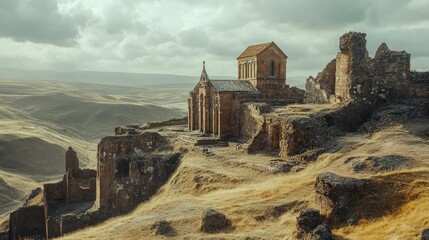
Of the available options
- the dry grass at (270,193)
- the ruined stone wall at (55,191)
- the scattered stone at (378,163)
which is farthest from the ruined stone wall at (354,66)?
the ruined stone wall at (55,191)

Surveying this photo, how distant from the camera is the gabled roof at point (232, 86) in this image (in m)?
36.8

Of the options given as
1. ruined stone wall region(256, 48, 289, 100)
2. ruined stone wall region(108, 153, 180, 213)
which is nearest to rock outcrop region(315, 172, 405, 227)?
ruined stone wall region(108, 153, 180, 213)

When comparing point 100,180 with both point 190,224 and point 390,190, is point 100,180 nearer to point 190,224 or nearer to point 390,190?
point 190,224

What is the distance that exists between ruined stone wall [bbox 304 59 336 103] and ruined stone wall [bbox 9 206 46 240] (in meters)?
23.9

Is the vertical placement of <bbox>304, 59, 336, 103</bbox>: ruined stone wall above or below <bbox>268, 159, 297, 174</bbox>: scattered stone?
above

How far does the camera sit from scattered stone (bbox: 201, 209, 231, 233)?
631 inches

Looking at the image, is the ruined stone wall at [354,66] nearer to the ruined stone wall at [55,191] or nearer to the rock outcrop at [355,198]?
the rock outcrop at [355,198]

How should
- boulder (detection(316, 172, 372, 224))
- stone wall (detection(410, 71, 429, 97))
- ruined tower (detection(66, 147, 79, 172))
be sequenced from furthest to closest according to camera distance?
ruined tower (detection(66, 147, 79, 172)) → stone wall (detection(410, 71, 429, 97)) → boulder (detection(316, 172, 372, 224))

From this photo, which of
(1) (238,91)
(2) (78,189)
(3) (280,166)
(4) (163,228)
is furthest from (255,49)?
(4) (163,228)

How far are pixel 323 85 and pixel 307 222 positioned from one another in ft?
75.4

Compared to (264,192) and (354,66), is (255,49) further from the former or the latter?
(264,192)

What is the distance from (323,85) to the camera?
3506cm

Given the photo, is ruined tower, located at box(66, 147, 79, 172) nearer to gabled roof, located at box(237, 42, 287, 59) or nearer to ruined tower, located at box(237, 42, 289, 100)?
ruined tower, located at box(237, 42, 289, 100)

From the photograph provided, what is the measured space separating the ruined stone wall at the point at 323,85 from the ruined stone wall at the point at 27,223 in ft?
78.4
